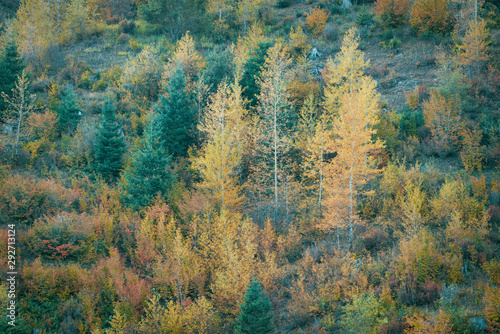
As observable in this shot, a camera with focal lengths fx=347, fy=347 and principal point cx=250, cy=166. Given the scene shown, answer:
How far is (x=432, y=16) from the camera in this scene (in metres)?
36.7

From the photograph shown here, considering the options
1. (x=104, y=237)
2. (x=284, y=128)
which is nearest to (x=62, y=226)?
(x=104, y=237)

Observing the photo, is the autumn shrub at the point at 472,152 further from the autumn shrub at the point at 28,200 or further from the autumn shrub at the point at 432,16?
the autumn shrub at the point at 28,200

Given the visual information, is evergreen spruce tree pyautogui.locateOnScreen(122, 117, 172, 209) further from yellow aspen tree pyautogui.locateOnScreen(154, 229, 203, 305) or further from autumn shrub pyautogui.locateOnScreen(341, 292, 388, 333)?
autumn shrub pyautogui.locateOnScreen(341, 292, 388, 333)

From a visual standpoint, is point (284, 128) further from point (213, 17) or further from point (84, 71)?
point (213, 17)

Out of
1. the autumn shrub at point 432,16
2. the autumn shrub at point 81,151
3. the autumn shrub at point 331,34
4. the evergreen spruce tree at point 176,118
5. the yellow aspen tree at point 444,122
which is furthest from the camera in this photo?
the autumn shrub at point 331,34

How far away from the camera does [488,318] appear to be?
37.5 feet

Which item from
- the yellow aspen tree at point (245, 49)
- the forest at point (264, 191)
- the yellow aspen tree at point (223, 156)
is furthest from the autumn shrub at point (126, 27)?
the yellow aspen tree at point (223, 156)

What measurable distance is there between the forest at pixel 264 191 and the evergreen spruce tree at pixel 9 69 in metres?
0.18

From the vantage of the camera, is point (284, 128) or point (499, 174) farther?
point (284, 128)

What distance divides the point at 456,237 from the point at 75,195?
22114 mm

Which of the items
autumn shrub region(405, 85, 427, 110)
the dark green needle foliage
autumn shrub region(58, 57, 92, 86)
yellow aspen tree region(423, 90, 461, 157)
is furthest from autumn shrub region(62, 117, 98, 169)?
autumn shrub region(405, 85, 427, 110)

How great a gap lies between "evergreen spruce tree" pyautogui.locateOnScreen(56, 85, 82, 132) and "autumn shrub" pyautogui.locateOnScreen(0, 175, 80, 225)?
1002 cm

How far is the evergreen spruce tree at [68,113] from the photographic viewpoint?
30.5 meters

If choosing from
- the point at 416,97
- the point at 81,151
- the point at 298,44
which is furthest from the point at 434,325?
the point at 298,44
